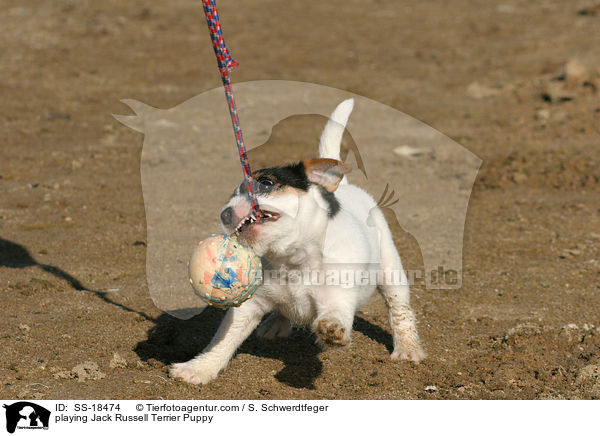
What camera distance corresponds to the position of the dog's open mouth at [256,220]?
13.1ft

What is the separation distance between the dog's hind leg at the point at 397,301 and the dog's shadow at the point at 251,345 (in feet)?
0.67

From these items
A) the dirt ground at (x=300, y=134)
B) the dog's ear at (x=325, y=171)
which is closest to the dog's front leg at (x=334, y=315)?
the dirt ground at (x=300, y=134)

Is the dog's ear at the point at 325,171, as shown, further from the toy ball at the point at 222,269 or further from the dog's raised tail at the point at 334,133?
the dog's raised tail at the point at 334,133

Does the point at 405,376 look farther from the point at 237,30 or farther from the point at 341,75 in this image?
the point at 237,30

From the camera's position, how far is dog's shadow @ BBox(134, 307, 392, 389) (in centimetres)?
491

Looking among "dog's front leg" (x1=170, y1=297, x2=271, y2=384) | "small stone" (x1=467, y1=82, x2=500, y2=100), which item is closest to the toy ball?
"dog's front leg" (x1=170, y1=297, x2=271, y2=384)

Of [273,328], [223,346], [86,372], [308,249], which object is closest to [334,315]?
[308,249]

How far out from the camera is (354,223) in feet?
15.3

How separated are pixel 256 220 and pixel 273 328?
1.61 meters

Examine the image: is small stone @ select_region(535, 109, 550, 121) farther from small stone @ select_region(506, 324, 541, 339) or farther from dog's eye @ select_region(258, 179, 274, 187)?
dog's eye @ select_region(258, 179, 274, 187)

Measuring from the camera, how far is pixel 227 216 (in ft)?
13.1

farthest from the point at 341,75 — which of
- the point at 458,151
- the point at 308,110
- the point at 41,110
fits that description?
the point at 41,110

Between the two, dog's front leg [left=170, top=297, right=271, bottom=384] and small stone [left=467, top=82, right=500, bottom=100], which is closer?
dog's front leg [left=170, top=297, right=271, bottom=384]

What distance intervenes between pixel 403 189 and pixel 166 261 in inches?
132
